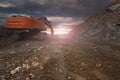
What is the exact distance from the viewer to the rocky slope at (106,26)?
28.4 metres

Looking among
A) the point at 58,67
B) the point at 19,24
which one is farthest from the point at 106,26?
the point at 58,67

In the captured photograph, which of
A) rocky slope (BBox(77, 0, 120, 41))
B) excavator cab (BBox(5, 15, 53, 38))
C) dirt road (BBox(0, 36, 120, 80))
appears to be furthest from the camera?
rocky slope (BBox(77, 0, 120, 41))

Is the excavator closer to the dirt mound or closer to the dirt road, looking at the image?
the dirt road

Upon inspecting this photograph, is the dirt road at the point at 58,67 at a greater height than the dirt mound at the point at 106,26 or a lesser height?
lesser

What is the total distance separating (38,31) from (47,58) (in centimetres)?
1381

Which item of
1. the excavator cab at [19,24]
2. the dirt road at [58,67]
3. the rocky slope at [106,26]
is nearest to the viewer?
the dirt road at [58,67]

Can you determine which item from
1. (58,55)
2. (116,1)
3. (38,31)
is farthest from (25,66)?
(116,1)

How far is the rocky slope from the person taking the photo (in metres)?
28.4

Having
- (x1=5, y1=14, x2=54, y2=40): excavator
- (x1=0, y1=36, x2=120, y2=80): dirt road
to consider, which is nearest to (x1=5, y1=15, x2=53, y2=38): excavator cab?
(x1=5, y1=14, x2=54, y2=40): excavator

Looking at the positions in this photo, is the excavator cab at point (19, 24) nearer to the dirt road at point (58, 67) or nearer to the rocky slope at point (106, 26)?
the dirt road at point (58, 67)

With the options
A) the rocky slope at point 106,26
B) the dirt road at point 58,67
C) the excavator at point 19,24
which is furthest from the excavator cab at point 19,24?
the rocky slope at point 106,26

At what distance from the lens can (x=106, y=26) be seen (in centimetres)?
3108

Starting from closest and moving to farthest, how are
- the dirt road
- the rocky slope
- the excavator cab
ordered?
the dirt road
the excavator cab
the rocky slope

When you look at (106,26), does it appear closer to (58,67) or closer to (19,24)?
(19,24)
